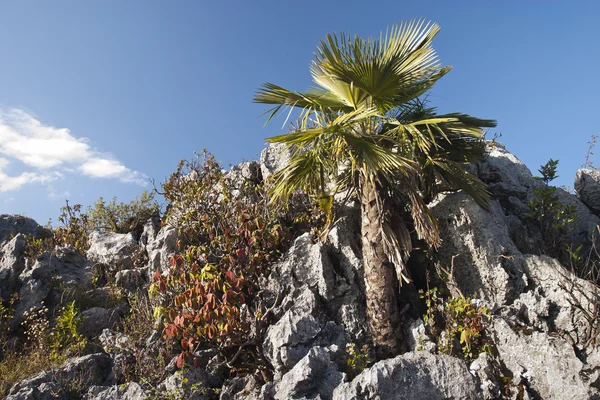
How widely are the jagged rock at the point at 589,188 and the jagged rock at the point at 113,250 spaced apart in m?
12.2

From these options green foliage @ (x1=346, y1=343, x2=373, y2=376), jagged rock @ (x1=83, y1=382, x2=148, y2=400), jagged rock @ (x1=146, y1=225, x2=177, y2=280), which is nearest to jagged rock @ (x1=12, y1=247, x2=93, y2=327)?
jagged rock @ (x1=146, y1=225, x2=177, y2=280)

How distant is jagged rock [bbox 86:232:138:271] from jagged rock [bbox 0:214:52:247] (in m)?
2.06

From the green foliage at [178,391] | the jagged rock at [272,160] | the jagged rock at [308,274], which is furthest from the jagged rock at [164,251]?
the green foliage at [178,391]

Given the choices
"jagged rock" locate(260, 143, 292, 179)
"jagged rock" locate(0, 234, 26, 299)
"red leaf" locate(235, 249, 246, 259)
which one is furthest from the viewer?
"jagged rock" locate(260, 143, 292, 179)

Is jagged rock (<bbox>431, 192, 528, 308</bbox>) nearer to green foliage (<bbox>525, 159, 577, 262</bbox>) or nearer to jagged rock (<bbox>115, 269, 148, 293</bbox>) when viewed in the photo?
green foliage (<bbox>525, 159, 577, 262</bbox>)

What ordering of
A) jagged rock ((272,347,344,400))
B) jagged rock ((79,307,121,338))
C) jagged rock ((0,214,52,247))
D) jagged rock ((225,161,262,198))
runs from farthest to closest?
1. jagged rock ((0,214,52,247))
2. jagged rock ((225,161,262,198))
3. jagged rock ((79,307,121,338))
4. jagged rock ((272,347,344,400))

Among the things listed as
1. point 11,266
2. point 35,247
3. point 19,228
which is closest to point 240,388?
point 11,266

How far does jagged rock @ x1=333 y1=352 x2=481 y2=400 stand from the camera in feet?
18.3

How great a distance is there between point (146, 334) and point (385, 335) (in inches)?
183

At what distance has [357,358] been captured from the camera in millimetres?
6777

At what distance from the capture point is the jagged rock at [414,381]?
557 centimetres

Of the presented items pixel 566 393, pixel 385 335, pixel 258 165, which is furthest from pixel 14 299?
pixel 566 393

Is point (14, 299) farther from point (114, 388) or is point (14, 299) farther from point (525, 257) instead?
point (525, 257)

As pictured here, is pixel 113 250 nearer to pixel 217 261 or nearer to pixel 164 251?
pixel 164 251
